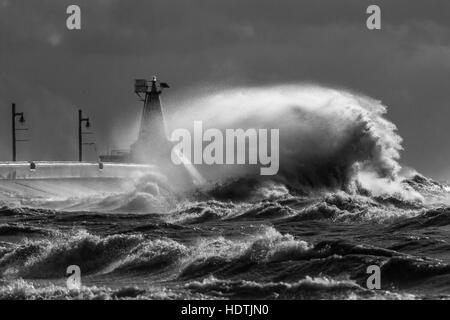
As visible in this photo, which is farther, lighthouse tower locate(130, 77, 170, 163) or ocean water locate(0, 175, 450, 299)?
lighthouse tower locate(130, 77, 170, 163)

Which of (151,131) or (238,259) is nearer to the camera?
(238,259)

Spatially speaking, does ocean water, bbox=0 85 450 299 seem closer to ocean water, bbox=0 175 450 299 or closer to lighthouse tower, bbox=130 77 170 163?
ocean water, bbox=0 175 450 299

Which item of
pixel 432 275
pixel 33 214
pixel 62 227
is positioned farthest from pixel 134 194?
pixel 432 275

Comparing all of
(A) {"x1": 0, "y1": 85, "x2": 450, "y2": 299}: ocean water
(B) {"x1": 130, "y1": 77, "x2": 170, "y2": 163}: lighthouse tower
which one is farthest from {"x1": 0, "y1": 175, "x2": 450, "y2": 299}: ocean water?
(B) {"x1": 130, "y1": 77, "x2": 170, "y2": 163}: lighthouse tower

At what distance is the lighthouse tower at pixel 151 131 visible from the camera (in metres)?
84.4

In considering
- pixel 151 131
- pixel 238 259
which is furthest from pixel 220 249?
pixel 151 131

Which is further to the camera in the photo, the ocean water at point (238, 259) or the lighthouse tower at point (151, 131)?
the lighthouse tower at point (151, 131)

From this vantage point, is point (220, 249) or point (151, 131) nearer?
point (220, 249)

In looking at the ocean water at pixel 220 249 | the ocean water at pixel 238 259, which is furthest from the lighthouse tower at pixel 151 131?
the ocean water at pixel 238 259

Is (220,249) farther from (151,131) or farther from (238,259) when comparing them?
(151,131)

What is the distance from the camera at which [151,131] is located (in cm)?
8731

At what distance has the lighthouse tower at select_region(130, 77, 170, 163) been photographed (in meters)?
84.4

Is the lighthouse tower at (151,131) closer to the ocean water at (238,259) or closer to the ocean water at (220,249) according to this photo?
the ocean water at (220,249)
